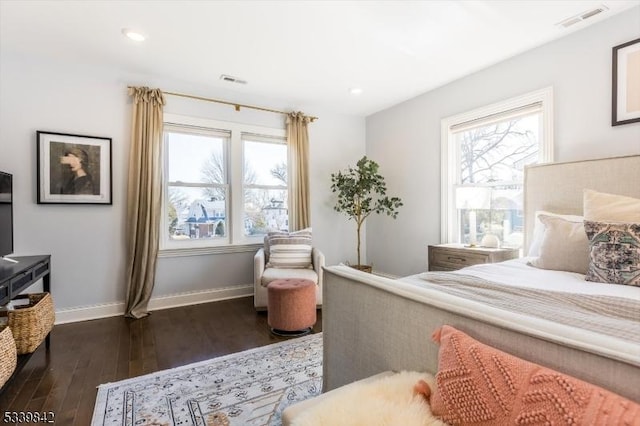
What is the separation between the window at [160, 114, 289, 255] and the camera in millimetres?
3693

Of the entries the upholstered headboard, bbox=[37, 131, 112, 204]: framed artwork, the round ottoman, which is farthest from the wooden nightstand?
bbox=[37, 131, 112, 204]: framed artwork

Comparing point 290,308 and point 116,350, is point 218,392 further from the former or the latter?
point 116,350

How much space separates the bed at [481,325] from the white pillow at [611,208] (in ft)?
1.27

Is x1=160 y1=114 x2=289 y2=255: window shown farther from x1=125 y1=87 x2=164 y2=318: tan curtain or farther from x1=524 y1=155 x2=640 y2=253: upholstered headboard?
x1=524 y1=155 x2=640 y2=253: upholstered headboard

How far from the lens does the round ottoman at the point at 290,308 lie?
2.76 meters

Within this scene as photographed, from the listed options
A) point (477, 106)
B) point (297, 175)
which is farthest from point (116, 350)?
point (477, 106)

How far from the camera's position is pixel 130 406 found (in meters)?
1.79

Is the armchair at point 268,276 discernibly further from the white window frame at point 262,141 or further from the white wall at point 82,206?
the white window frame at point 262,141

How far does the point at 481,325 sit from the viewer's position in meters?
0.96

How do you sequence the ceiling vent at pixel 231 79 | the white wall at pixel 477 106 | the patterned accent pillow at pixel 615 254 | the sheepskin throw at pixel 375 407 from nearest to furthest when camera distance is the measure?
the sheepskin throw at pixel 375 407, the patterned accent pillow at pixel 615 254, the white wall at pixel 477 106, the ceiling vent at pixel 231 79

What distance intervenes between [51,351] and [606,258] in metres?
→ 3.80

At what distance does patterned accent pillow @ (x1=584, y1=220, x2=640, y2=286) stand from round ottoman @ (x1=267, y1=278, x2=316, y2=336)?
1.98 metres

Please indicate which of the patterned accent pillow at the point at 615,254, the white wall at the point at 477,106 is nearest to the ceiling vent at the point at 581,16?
the white wall at the point at 477,106

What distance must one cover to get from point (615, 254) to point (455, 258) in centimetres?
160
